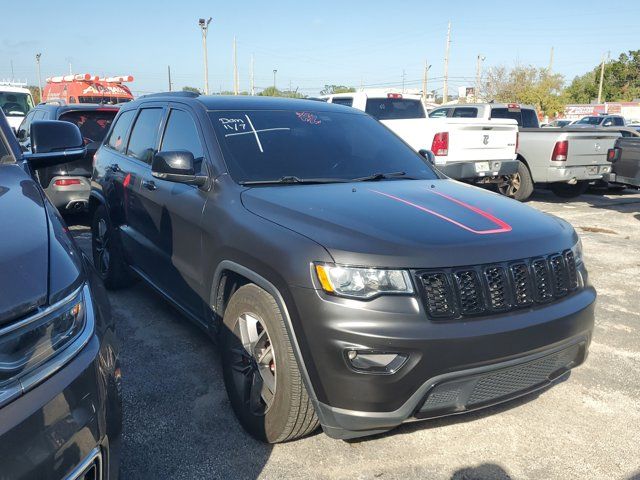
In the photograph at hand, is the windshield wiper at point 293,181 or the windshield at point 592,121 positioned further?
the windshield at point 592,121

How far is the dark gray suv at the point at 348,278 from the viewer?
7.33 feet

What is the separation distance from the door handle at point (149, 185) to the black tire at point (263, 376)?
1.42 metres

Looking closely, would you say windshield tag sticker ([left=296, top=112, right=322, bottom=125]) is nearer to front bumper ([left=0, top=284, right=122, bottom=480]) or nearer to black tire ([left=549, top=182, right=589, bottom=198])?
front bumper ([left=0, top=284, right=122, bottom=480])

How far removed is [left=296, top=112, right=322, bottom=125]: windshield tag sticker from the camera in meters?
3.85

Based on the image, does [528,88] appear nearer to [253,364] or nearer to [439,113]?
[439,113]

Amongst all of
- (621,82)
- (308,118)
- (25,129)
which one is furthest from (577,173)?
(621,82)

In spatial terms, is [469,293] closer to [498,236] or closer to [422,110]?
[498,236]

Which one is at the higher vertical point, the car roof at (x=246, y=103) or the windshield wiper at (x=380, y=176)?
the car roof at (x=246, y=103)

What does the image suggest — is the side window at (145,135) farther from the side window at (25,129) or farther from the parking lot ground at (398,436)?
the side window at (25,129)

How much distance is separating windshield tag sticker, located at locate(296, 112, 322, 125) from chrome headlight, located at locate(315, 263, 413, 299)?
1839 millimetres

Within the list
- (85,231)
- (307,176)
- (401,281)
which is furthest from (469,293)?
(85,231)

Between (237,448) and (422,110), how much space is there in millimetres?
10318

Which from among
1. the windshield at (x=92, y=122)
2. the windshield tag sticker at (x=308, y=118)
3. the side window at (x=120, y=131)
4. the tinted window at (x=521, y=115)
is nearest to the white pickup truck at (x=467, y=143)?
the tinted window at (x=521, y=115)

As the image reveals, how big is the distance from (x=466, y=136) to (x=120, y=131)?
19.4ft
